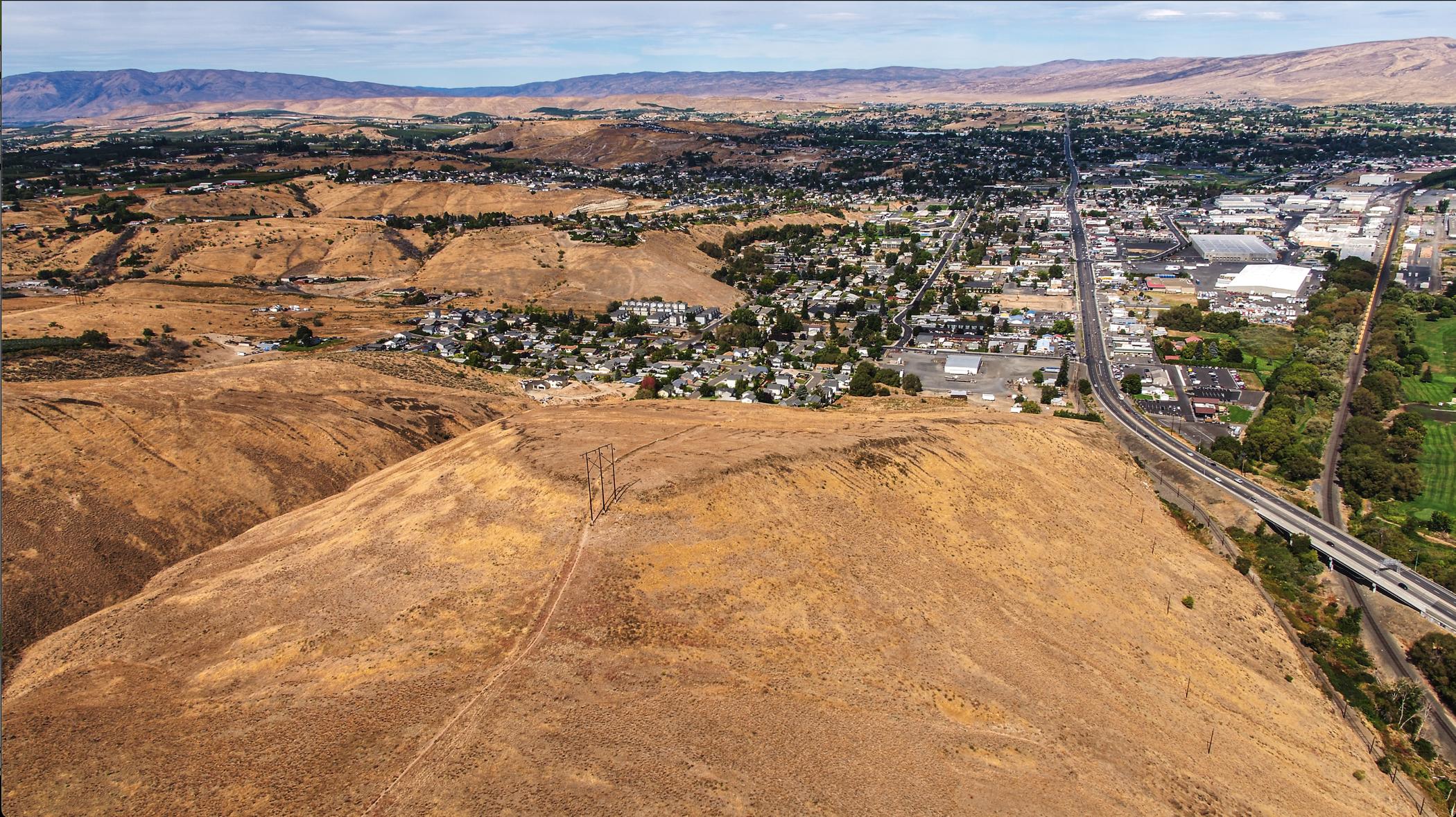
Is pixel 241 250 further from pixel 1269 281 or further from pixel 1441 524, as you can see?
Answer: pixel 1269 281

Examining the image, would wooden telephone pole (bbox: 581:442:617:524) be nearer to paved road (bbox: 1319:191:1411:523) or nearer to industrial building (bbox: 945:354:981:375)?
paved road (bbox: 1319:191:1411:523)

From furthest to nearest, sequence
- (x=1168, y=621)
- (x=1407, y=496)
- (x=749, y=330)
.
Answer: (x=749, y=330) → (x=1407, y=496) → (x=1168, y=621)

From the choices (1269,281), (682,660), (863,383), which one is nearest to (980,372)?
(863,383)

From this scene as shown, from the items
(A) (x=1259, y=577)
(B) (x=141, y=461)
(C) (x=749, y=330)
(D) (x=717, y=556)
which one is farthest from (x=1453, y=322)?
(B) (x=141, y=461)

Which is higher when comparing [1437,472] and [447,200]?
[447,200]

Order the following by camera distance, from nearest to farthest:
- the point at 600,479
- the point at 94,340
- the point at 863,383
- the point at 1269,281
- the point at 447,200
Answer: the point at 600,479 → the point at 94,340 → the point at 863,383 → the point at 1269,281 → the point at 447,200

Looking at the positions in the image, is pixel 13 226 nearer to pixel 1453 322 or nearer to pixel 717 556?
pixel 717 556
